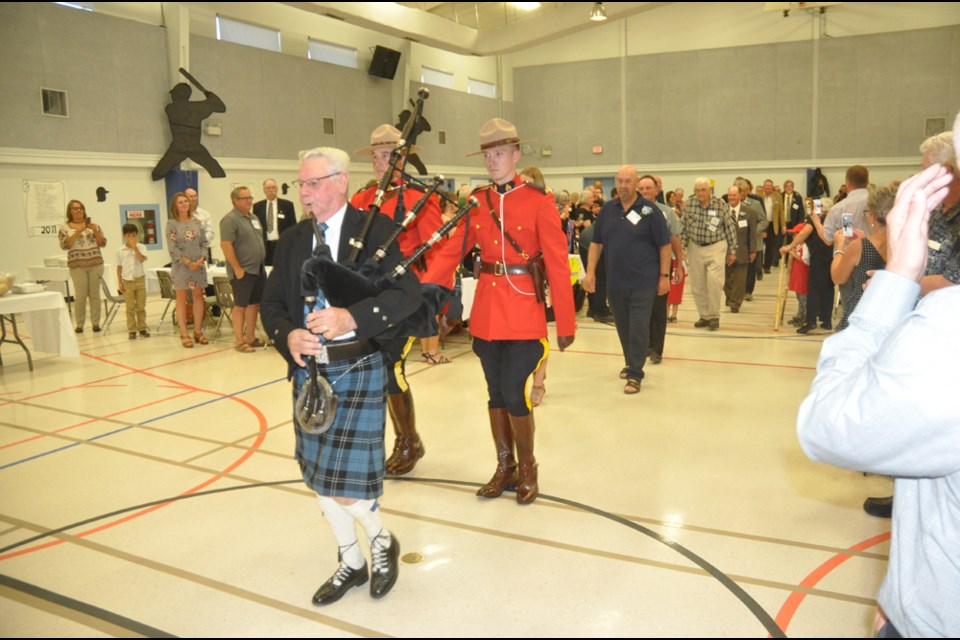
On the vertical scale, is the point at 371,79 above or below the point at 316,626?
above

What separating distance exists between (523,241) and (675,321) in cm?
626

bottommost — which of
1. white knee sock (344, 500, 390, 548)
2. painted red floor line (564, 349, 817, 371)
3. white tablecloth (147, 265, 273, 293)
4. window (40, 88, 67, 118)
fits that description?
painted red floor line (564, 349, 817, 371)

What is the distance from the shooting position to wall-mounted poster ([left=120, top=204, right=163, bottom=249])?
43.8ft

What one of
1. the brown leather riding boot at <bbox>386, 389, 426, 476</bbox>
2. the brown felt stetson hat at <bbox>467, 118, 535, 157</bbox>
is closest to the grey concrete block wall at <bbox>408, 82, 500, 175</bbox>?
the brown leather riding boot at <bbox>386, 389, 426, 476</bbox>

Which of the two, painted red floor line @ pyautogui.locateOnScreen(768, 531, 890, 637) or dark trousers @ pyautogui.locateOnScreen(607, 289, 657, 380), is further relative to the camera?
dark trousers @ pyautogui.locateOnScreen(607, 289, 657, 380)

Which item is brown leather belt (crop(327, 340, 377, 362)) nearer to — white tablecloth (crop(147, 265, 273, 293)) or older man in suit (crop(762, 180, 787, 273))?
white tablecloth (crop(147, 265, 273, 293))

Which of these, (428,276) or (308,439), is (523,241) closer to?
(428,276)

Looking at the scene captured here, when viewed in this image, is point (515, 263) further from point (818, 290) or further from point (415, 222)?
point (818, 290)

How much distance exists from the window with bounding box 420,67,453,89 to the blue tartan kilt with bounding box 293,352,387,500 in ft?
58.7

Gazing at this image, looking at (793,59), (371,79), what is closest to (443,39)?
(371,79)

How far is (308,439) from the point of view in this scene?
109 inches

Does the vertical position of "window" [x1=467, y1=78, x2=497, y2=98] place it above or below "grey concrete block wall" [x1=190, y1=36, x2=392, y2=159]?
above

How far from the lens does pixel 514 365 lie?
3809mm

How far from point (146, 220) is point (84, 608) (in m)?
12.2
